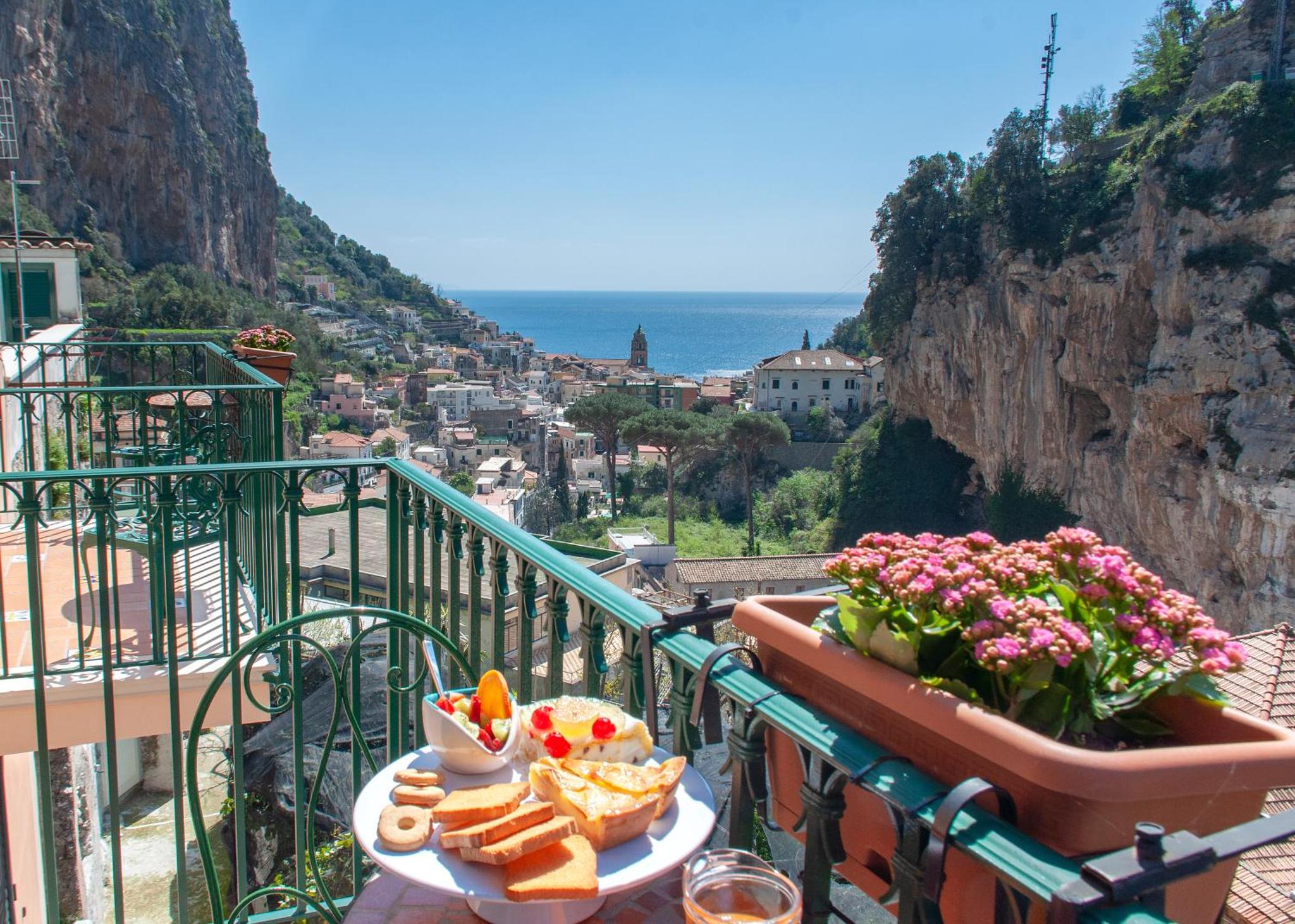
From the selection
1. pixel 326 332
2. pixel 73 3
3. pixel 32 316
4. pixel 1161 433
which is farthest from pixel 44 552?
pixel 326 332

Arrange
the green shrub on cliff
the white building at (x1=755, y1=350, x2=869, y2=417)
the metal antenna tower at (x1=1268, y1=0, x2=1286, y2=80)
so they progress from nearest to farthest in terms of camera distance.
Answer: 1. the metal antenna tower at (x1=1268, y1=0, x2=1286, y2=80)
2. the green shrub on cliff
3. the white building at (x1=755, y1=350, x2=869, y2=417)

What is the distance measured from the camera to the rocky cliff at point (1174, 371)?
1914 cm

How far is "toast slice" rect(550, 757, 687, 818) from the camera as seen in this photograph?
1308 millimetres

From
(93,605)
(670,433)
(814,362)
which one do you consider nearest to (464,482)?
(670,433)

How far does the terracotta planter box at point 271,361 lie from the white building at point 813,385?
45535 mm

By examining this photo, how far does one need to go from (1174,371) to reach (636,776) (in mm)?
24022

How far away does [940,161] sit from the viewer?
3062 centimetres

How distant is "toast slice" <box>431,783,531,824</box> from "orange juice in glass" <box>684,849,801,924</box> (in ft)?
0.99

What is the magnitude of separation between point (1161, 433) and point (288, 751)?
21621 mm

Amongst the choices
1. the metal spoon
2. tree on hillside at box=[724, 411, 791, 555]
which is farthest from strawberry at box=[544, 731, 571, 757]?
tree on hillside at box=[724, 411, 791, 555]

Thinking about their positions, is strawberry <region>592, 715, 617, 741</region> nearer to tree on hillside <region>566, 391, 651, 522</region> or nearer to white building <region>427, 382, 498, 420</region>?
tree on hillside <region>566, 391, 651, 522</region>

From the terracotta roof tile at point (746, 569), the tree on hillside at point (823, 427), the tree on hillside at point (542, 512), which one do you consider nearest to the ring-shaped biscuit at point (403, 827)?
the terracotta roof tile at point (746, 569)

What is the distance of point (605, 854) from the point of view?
1.26 m

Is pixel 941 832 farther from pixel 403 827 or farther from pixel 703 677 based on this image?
pixel 403 827
